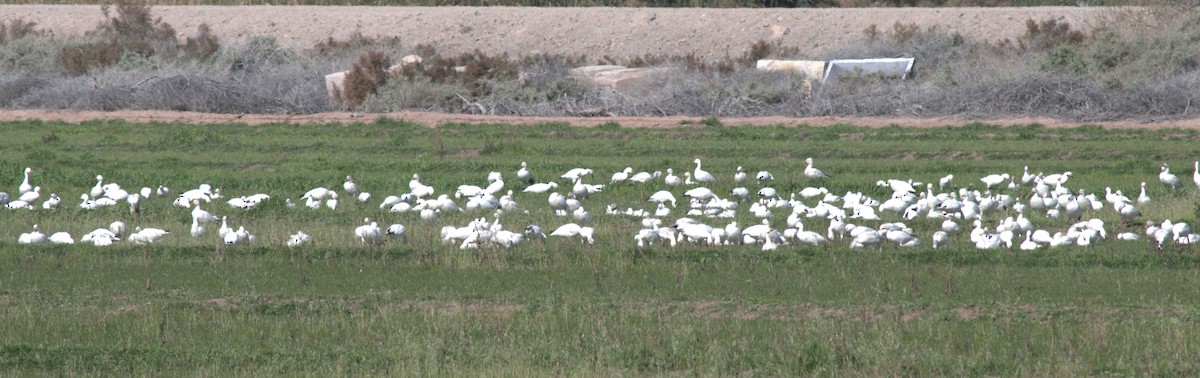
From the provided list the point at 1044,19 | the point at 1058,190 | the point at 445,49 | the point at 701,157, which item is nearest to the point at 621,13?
the point at 445,49

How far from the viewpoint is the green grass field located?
10227 mm

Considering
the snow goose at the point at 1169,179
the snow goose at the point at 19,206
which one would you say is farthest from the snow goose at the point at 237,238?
the snow goose at the point at 1169,179

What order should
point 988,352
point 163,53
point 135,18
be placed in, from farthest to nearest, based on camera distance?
point 135,18 < point 163,53 < point 988,352

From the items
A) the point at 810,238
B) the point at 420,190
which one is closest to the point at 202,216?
the point at 420,190

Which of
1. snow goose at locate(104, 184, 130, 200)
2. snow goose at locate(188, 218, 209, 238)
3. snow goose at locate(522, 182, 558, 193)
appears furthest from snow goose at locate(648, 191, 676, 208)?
snow goose at locate(104, 184, 130, 200)

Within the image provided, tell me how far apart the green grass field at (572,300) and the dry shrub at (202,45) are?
23.6 meters

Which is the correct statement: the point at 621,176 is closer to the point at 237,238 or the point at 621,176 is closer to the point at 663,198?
the point at 663,198

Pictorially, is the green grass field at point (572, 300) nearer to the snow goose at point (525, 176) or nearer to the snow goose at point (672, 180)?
the snow goose at point (525, 176)

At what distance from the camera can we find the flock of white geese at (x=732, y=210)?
53.4 feet

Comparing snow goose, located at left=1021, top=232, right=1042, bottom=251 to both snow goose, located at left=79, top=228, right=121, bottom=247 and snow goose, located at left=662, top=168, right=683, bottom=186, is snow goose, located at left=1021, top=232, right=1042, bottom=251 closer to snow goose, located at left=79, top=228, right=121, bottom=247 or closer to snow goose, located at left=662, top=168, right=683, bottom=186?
snow goose, located at left=662, top=168, right=683, bottom=186

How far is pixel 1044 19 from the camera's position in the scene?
50750 millimetres

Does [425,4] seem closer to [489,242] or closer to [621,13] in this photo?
[621,13]

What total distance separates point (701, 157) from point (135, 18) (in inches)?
1297

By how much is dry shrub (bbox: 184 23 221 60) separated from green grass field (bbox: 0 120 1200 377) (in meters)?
23.6
